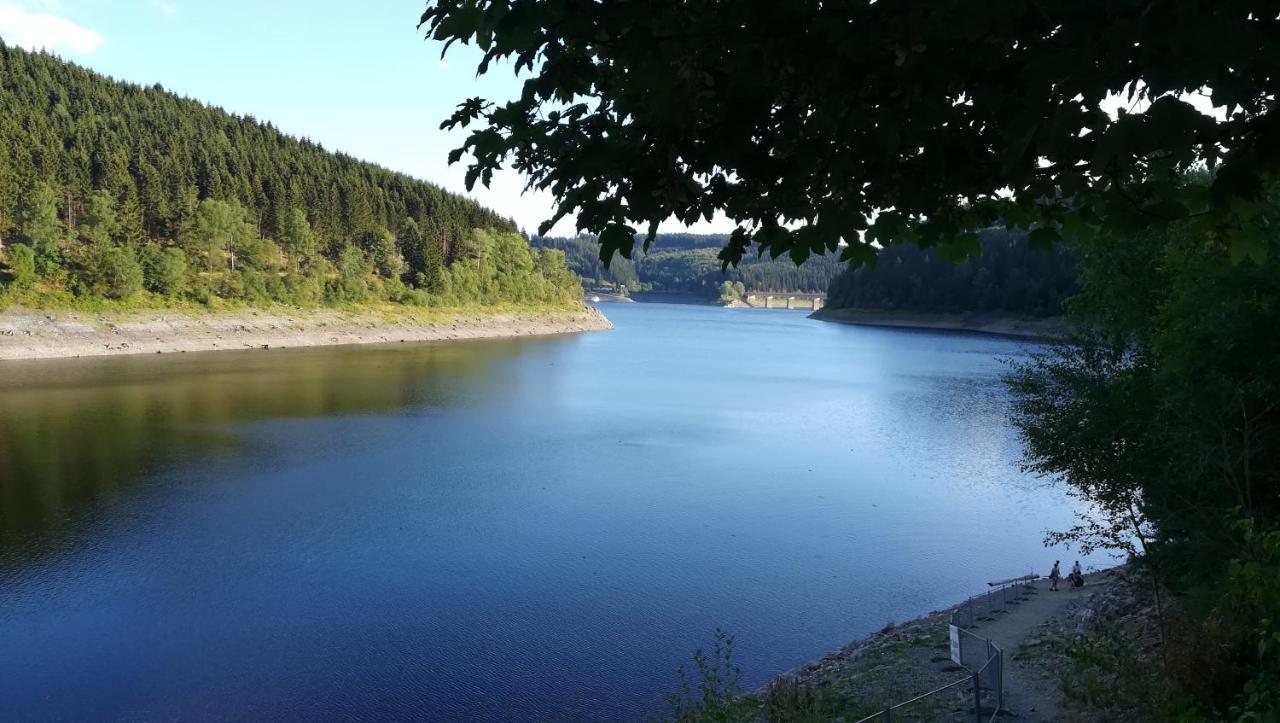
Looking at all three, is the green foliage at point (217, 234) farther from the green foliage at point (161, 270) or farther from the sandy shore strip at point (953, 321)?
the sandy shore strip at point (953, 321)

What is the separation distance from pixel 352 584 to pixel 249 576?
2.45 meters

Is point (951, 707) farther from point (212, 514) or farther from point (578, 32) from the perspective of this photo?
point (212, 514)

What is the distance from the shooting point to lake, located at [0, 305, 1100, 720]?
46.9 ft

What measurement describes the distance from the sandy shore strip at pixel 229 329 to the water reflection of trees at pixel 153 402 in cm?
333

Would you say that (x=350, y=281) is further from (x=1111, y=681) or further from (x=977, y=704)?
(x=1111, y=681)

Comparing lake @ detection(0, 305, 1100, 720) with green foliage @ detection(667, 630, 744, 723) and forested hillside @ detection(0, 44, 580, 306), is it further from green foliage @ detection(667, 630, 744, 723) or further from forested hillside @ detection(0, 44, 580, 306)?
forested hillside @ detection(0, 44, 580, 306)


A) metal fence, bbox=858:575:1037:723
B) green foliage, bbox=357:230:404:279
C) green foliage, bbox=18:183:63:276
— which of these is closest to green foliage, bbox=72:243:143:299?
green foliage, bbox=18:183:63:276

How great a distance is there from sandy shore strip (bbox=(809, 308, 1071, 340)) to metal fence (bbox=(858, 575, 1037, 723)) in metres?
83.5

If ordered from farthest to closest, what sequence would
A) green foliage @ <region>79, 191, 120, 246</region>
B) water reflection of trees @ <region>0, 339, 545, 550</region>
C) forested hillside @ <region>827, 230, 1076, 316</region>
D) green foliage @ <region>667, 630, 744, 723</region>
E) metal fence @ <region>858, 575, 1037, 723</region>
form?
1. forested hillside @ <region>827, 230, 1076, 316</region>
2. green foliage @ <region>79, 191, 120, 246</region>
3. water reflection of trees @ <region>0, 339, 545, 550</region>
4. metal fence @ <region>858, 575, 1037, 723</region>
5. green foliage @ <region>667, 630, 744, 723</region>

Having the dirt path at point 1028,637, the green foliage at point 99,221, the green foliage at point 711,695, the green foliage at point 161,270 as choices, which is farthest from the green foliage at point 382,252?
the dirt path at point 1028,637

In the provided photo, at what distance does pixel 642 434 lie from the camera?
3797 centimetres

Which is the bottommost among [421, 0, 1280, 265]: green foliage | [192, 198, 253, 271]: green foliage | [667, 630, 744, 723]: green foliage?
[667, 630, 744, 723]: green foliage

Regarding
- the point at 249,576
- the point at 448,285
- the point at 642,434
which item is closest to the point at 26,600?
the point at 249,576

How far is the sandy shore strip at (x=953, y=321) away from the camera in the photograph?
10644 cm
